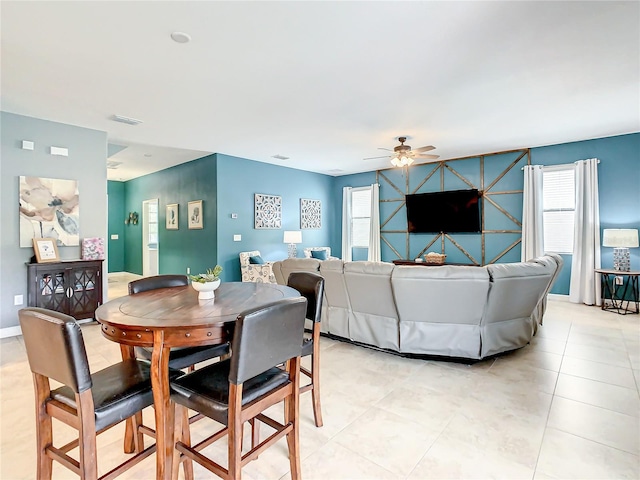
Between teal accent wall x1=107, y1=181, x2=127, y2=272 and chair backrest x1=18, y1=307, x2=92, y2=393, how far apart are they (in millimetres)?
9550

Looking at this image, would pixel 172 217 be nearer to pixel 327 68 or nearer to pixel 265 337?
pixel 327 68

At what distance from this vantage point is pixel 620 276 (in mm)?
5355

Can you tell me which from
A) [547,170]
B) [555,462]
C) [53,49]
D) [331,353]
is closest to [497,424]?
[555,462]

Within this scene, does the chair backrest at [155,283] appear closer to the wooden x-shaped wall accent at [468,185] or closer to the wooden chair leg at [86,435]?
the wooden chair leg at [86,435]

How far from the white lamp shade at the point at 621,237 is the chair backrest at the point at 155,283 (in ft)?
19.6

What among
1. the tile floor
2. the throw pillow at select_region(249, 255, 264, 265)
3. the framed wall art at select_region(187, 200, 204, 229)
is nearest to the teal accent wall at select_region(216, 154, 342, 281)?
the throw pillow at select_region(249, 255, 264, 265)

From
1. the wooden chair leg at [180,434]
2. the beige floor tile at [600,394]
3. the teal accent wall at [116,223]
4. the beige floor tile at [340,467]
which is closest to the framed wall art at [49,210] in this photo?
the wooden chair leg at [180,434]

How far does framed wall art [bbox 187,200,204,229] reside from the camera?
691cm

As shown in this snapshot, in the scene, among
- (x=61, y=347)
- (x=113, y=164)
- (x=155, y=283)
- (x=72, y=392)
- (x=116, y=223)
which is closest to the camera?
(x=61, y=347)

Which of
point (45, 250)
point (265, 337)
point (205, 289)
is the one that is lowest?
point (265, 337)

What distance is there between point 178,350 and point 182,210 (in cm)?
597

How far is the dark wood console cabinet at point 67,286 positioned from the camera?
13.7ft

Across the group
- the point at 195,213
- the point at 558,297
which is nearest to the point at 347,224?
the point at 195,213

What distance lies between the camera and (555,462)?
1.85 m
